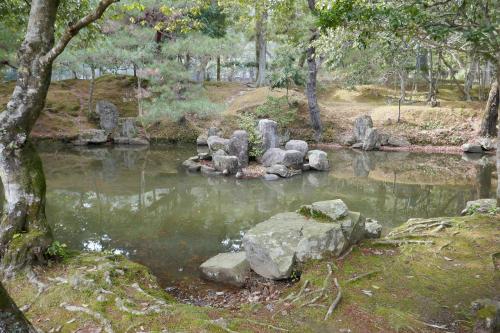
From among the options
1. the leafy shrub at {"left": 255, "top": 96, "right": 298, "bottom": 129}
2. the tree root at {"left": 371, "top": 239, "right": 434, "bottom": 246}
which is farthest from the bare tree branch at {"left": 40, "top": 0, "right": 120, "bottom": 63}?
the leafy shrub at {"left": 255, "top": 96, "right": 298, "bottom": 129}

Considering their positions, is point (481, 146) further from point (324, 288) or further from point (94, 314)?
point (94, 314)

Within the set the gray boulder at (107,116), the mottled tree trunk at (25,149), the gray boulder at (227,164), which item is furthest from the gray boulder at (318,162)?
the gray boulder at (107,116)

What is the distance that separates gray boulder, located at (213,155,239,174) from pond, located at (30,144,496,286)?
0.64 meters

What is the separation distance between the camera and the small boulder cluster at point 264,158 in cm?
1589

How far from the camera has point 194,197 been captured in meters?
12.7

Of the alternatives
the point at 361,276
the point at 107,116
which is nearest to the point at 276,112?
the point at 107,116

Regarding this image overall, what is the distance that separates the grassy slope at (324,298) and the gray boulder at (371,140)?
15.7m

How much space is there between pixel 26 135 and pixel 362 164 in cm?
1528

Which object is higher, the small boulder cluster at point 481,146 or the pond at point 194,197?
the small boulder cluster at point 481,146

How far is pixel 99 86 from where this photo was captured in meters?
29.4

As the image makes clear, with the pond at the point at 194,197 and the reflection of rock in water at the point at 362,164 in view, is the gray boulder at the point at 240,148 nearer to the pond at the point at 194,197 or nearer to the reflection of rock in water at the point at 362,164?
the pond at the point at 194,197

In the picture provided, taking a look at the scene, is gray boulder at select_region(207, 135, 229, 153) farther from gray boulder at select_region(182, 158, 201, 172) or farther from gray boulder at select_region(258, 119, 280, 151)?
gray boulder at select_region(258, 119, 280, 151)

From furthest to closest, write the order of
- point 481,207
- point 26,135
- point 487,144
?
point 487,144 < point 481,207 < point 26,135

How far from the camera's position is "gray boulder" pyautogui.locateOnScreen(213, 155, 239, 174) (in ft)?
52.0
